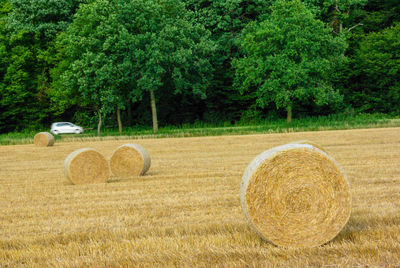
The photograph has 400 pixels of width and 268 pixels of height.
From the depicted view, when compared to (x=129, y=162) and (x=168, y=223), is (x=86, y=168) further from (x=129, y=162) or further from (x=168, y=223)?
(x=168, y=223)

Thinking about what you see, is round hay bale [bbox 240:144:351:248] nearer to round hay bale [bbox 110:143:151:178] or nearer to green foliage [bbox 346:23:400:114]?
round hay bale [bbox 110:143:151:178]

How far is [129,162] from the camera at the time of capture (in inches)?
543

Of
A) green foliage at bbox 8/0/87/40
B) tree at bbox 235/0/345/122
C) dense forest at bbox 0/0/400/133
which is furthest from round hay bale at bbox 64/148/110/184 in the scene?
green foliage at bbox 8/0/87/40

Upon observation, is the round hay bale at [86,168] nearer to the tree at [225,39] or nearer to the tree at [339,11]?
the tree at [225,39]

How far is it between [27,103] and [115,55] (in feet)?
47.8

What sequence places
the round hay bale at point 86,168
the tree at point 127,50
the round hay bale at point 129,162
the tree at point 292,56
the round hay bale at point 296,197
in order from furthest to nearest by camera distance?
the tree at point 292,56 < the tree at point 127,50 < the round hay bale at point 129,162 < the round hay bale at point 86,168 < the round hay bale at point 296,197

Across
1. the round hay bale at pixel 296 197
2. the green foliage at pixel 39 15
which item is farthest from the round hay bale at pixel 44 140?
the round hay bale at pixel 296 197

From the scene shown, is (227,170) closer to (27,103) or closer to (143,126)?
(143,126)

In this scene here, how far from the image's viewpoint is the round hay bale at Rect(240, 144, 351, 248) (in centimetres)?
571

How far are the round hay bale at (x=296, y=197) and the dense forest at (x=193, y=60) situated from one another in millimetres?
29142

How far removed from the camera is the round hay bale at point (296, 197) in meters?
5.71

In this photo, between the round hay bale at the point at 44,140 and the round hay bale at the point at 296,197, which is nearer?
the round hay bale at the point at 296,197

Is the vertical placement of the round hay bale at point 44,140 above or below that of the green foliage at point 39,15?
below

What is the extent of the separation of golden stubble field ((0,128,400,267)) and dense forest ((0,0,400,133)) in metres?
21.9
